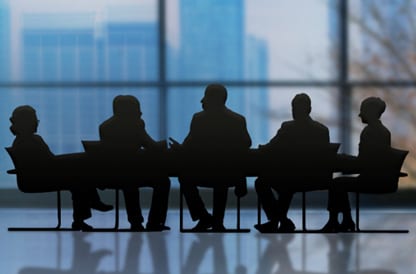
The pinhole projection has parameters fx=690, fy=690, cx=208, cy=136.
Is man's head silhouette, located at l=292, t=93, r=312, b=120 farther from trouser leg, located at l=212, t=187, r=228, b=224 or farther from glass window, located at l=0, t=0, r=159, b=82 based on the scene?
glass window, located at l=0, t=0, r=159, b=82

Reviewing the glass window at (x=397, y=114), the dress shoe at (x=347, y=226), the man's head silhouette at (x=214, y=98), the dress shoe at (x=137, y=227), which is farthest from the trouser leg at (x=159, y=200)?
the glass window at (x=397, y=114)

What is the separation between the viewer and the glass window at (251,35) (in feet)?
27.8

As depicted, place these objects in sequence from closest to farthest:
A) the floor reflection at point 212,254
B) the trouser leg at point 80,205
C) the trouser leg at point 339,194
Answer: the floor reflection at point 212,254 < the trouser leg at point 339,194 < the trouser leg at point 80,205

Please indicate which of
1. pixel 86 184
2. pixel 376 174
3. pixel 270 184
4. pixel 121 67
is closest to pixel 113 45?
pixel 121 67

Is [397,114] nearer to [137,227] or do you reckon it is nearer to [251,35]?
[251,35]

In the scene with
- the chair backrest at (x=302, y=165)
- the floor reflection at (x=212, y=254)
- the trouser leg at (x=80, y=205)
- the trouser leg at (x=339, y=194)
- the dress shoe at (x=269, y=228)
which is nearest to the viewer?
the floor reflection at (x=212, y=254)

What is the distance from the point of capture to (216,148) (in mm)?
6031

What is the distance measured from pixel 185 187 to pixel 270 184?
0.76m

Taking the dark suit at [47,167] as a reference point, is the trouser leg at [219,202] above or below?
below

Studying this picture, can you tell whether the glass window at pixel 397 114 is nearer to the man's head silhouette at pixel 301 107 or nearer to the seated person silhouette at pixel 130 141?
the man's head silhouette at pixel 301 107

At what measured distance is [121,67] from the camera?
8.51m

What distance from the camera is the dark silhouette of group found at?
603cm

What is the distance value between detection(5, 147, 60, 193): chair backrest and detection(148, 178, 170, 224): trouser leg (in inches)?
37.0

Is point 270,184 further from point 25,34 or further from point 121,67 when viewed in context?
point 25,34
